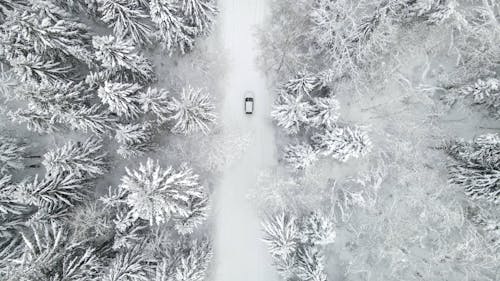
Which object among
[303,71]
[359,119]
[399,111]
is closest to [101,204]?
[303,71]

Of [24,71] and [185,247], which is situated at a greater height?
[24,71]

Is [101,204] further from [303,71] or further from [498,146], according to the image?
[498,146]

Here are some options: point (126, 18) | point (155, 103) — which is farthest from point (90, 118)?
point (126, 18)

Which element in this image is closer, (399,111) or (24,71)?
(24,71)

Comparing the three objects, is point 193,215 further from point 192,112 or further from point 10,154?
point 10,154

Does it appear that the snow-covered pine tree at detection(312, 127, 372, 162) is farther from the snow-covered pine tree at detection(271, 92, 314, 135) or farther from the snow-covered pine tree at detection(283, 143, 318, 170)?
the snow-covered pine tree at detection(271, 92, 314, 135)

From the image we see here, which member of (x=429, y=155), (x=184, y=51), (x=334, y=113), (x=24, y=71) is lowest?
(x=429, y=155)
